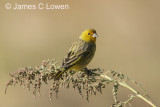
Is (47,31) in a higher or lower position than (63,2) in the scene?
lower

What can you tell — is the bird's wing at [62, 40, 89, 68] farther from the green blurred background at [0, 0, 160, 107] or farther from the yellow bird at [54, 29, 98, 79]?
the green blurred background at [0, 0, 160, 107]

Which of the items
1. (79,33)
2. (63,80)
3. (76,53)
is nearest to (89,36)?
(76,53)

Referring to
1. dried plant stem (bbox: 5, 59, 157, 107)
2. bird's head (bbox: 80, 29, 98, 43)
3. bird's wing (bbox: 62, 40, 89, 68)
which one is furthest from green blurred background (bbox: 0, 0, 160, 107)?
dried plant stem (bbox: 5, 59, 157, 107)

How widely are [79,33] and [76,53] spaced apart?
6.72 m

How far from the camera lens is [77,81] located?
373cm

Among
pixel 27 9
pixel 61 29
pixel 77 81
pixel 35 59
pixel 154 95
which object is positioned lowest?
pixel 77 81

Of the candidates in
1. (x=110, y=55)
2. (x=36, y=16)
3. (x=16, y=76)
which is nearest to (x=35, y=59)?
(x=110, y=55)

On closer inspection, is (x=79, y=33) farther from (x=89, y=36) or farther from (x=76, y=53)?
(x=76, y=53)

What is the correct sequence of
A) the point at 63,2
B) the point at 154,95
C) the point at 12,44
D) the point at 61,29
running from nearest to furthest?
the point at 154,95 < the point at 12,44 < the point at 61,29 < the point at 63,2

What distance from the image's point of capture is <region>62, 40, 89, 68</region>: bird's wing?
5.54 meters

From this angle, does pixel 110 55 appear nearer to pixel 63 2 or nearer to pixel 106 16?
pixel 106 16

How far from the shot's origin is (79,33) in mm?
12672

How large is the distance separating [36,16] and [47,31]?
2.98 feet

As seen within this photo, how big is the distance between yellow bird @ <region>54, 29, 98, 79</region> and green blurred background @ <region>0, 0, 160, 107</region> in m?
3.41
